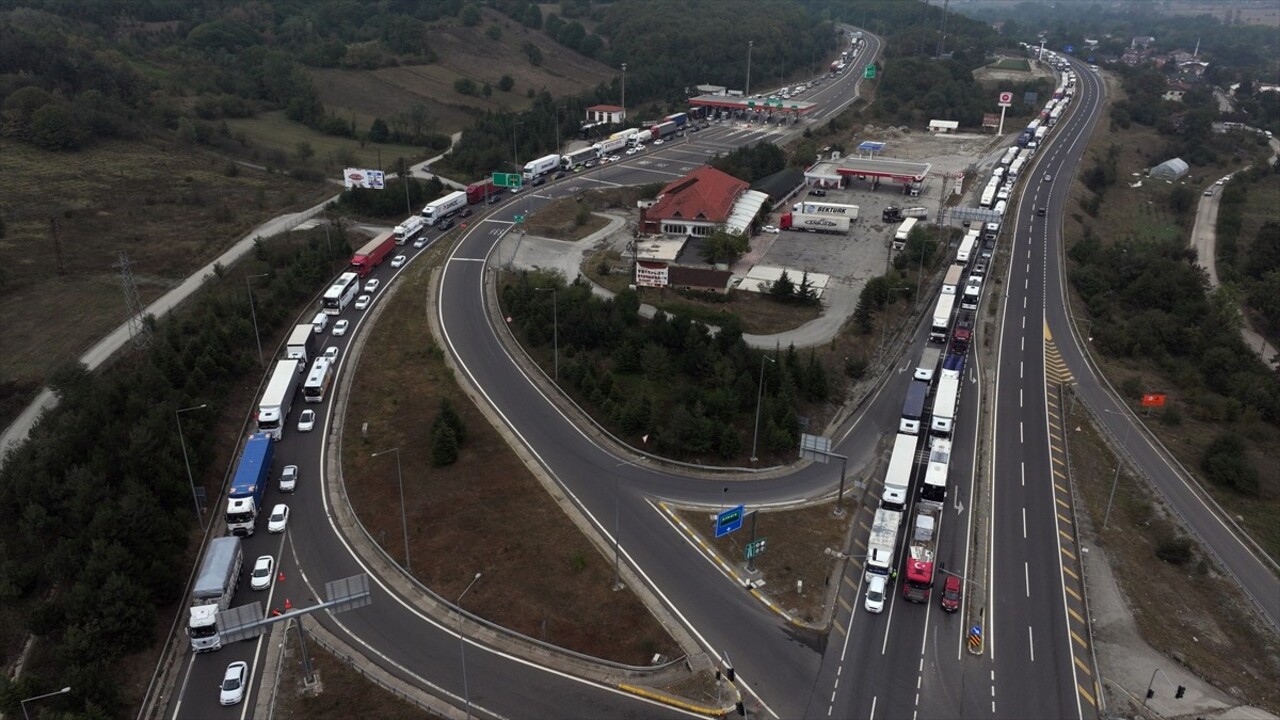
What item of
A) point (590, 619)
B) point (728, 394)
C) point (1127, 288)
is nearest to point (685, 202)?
point (728, 394)

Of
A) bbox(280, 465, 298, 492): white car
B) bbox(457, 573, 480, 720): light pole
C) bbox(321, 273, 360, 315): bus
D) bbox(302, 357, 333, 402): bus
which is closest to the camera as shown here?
bbox(457, 573, 480, 720): light pole

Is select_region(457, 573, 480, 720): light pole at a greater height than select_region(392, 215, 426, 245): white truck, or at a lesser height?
lesser

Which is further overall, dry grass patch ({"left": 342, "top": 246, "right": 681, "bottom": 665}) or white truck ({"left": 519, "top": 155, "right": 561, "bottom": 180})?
white truck ({"left": 519, "top": 155, "right": 561, "bottom": 180})

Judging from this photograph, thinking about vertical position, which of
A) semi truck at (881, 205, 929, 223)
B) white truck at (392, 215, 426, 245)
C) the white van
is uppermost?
semi truck at (881, 205, 929, 223)

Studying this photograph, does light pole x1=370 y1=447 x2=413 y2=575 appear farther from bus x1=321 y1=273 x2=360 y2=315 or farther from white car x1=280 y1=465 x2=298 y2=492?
bus x1=321 y1=273 x2=360 y2=315

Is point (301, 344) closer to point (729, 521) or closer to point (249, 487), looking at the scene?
point (249, 487)

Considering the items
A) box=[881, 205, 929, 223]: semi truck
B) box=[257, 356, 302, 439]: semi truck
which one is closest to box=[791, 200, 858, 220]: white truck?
box=[881, 205, 929, 223]: semi truck

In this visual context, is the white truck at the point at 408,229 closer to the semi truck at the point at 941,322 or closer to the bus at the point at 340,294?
the bus at the point at 340,294
